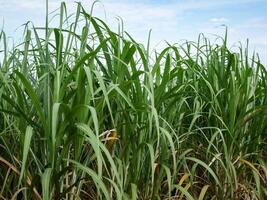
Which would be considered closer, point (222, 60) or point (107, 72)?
point (107, 72)

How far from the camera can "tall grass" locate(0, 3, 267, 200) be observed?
4.03ft

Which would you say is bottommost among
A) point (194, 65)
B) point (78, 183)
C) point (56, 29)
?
point (78, 183)

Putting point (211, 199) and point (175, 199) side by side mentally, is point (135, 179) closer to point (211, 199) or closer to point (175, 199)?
point (175, 199)

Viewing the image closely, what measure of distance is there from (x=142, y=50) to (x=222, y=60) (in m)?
0.51

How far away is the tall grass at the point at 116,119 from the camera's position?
123 cm

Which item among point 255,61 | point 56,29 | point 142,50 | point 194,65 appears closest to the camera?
point 56,29

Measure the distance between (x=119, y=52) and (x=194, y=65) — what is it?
0.48 metres

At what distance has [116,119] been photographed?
145cm

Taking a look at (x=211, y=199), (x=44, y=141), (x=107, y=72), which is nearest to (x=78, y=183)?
(x=44, y=141)

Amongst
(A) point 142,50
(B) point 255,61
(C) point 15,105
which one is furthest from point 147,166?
(B) point 255,61

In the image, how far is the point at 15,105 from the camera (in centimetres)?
125

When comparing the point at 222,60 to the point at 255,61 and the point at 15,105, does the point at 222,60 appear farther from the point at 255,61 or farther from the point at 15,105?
the point at 15,105

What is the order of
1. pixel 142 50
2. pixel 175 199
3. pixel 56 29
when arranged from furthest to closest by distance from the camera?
pixel 175 199 < pixel 142 50 < pixel 56 29

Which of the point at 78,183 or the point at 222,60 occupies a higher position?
the point at 222,60
